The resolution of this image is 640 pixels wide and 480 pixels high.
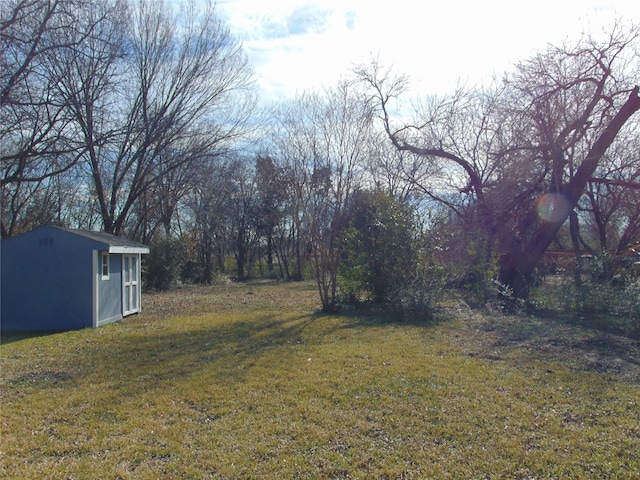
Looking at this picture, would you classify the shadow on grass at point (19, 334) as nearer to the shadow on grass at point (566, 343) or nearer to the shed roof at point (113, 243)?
the shed roof at point (113, 243)

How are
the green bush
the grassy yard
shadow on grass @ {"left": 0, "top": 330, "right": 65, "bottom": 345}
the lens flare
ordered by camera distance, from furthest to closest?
the lens flare → the green bush → shadow on grass @ {"left": 0, "top": 330, "right": 65, "bottom": 345} → the grassy yard

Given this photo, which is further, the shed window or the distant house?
the shed window

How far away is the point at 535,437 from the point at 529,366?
258 cm

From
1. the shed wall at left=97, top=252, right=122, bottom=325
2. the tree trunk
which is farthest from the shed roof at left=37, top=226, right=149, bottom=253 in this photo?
the tree trunk

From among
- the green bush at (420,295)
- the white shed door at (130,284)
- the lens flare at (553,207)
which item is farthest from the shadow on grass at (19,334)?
the lens flare at (553,207)

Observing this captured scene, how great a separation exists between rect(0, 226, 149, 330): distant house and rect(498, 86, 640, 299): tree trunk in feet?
31.8

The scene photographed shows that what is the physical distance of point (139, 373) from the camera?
6172mm

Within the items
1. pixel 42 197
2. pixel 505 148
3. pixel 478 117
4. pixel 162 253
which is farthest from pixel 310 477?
pixel 42 197

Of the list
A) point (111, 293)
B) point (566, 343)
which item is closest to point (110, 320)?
point (111, 293)

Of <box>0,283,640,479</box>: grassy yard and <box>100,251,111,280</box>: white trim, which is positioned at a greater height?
<box>100,251,111,280</box>: white trim

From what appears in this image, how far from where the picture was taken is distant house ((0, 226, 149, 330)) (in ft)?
33.1

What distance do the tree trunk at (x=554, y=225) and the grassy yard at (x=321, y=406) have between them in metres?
4.74

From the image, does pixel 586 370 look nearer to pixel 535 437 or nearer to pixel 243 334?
pixel 535 437

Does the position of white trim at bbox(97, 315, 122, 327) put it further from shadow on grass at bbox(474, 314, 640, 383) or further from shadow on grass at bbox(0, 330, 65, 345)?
shadow on grass at bbox(474, 314, 640, 383)
